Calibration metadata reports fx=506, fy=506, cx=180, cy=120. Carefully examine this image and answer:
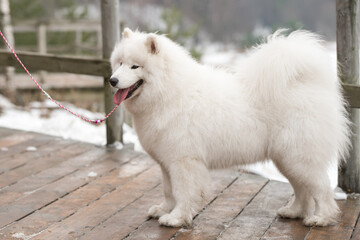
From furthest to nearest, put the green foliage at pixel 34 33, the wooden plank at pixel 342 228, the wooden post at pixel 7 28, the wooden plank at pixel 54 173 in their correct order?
the green foliage at pixel 34 33
the wooden post at pixel 7 28
the wooden plank at pixel 54 173
the wooden plank at pixel 342 228

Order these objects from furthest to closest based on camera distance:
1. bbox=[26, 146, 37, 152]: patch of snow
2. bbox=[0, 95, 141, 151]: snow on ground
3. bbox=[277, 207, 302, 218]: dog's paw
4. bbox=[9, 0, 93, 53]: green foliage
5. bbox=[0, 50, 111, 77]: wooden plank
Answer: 1. bbox=[9, 0, 93, 53]: green foliage
2. bbox=[0, 95, 141, 151]: snow on ground
3. bbox=[26, 146, 37, 152]: patch of snow
4. bbox=[0, 50, 111, 77]: wooden plank
5. bbox=[277, 207, 302, 218]: dog's paw

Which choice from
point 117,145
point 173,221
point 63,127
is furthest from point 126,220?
point 63,127

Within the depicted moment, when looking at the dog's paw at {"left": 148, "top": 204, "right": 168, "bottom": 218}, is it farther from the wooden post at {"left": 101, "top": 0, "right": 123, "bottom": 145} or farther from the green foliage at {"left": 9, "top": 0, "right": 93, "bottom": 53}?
the green foliage at {"left": 9, "top": 0, "right": 93, "bottom": 53}

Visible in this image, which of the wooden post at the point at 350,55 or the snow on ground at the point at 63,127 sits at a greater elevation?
the wooden post at the point at 350,55

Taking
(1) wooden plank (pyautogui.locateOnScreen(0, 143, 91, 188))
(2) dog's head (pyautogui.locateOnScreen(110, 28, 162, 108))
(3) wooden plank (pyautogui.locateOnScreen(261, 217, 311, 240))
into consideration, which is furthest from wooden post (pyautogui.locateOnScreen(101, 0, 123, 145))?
(3) wooden plank (pyautogui.locateOnScreen(261, 217, 311, 240))

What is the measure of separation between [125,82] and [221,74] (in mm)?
683

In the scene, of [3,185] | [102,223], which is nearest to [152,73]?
[102,223]

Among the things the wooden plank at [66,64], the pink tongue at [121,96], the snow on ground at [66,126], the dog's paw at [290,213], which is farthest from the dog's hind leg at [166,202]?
the wooden plank at [66,64]

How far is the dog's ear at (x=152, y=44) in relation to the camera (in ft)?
9.61

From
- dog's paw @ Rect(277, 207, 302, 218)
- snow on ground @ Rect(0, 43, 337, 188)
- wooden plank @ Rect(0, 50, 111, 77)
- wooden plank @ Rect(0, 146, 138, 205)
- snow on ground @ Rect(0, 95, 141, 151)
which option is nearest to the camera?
dog's paw @ Rect(277, 207, 302, 218)

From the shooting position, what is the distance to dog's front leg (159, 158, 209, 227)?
303 centimetres

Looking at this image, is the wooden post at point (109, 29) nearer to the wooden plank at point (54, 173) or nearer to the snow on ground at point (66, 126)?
the wooden plank at point (54, 173)

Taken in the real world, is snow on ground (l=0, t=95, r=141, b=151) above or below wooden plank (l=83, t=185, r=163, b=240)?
below

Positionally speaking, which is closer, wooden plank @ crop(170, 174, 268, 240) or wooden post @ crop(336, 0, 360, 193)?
wooden plank @ crop(170, 174, 268, 240)
